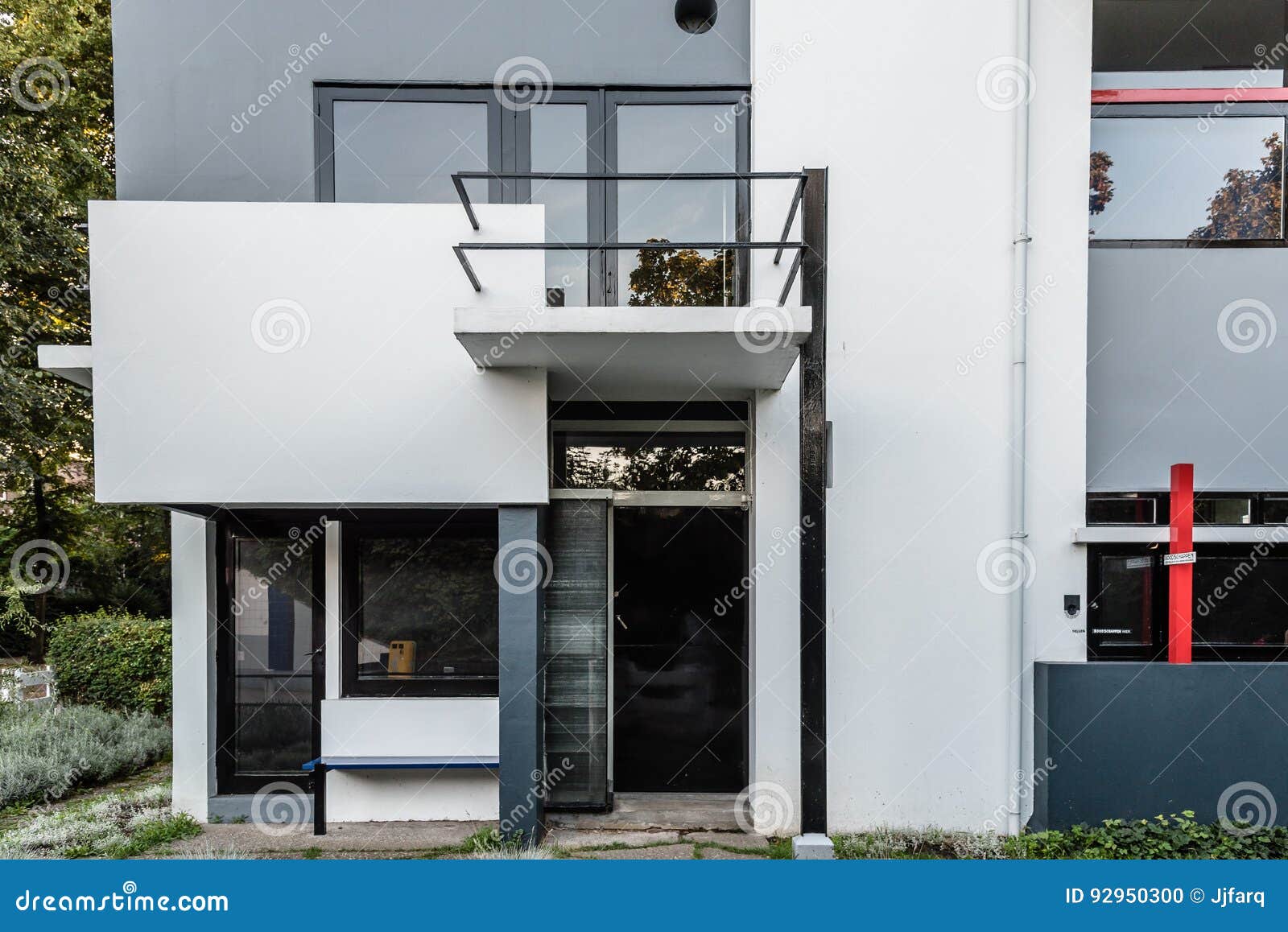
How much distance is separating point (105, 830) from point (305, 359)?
3566 millimetres

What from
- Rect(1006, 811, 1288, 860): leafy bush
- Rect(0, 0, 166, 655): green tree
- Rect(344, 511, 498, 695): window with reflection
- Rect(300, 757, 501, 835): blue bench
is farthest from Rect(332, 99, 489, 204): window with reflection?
Rect(1006, 811, 1288, 860): leafy bush

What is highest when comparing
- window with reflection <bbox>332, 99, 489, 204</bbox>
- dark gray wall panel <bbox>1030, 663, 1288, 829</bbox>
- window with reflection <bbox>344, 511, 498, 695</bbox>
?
window with reflection <bbox>332, 99, 489, 204</bbox>

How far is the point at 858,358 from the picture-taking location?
554cm

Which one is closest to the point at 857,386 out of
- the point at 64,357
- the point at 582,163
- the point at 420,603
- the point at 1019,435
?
the point at 1019,435

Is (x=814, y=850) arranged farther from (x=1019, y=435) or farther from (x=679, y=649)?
(x=1019, y=435)

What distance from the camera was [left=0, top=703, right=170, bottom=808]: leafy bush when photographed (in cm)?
616

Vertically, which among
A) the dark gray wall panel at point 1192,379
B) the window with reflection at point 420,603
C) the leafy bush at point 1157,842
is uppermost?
the dark gray wall panel at point 1192,379

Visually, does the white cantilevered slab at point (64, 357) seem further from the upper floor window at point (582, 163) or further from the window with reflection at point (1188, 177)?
the window with reflection at point (1188, 177)

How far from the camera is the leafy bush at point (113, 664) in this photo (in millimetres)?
8961

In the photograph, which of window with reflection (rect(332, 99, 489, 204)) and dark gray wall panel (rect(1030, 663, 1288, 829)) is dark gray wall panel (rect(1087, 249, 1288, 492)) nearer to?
dark gray wall panel (rect(1030, 663, 1288, 829))

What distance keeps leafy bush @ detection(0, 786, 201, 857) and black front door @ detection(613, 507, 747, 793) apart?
10.6ft

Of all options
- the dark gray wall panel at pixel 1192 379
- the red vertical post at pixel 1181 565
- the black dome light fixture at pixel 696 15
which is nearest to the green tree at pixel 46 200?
the black dome light fixture at pixel 696 15

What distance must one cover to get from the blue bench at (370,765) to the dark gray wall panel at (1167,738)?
406cm

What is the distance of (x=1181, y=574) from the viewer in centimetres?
515
